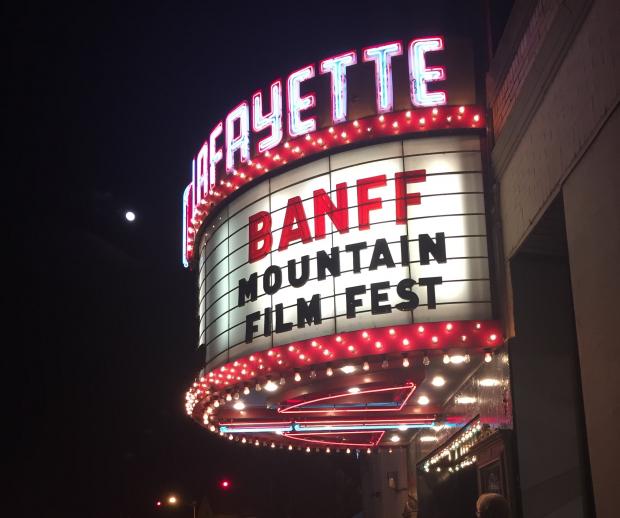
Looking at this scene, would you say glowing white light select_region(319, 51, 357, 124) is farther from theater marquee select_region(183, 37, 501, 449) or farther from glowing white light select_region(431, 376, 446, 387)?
glowing white light select_region(431, 376, 446, 387)

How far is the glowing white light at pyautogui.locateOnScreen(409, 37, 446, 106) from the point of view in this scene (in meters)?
12.5

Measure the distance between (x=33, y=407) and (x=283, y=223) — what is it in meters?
40.3

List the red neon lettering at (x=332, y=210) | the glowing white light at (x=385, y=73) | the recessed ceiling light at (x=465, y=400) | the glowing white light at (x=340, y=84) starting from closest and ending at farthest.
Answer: the red neon lettering at (x=332, y=210), the glowing white light at (x=385, y=73), the recessed ceiling light at (x=465, y=400), the glowing white light at (x=340, y=84)

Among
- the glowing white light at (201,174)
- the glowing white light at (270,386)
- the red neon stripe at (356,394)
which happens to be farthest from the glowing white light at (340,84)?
the red neon stripe at (356,394)

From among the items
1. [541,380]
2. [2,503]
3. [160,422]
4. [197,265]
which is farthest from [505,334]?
[160,422]

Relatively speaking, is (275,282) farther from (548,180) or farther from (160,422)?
(160,422)

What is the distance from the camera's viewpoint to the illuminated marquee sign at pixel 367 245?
38.4ft

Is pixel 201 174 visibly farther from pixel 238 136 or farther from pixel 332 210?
pixel 332 210

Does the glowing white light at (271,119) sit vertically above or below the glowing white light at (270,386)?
above

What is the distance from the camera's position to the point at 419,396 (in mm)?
15492

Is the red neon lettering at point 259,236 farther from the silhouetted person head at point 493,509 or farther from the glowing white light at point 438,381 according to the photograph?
the silhouetted person head at point 493,509

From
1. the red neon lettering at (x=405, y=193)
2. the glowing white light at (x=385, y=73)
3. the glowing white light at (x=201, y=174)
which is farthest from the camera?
the glowing white light at (x=201, y=174)

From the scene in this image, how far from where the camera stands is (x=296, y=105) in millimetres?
13695

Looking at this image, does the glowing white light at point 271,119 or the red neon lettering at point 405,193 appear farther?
the glowing white light at point 271,119
